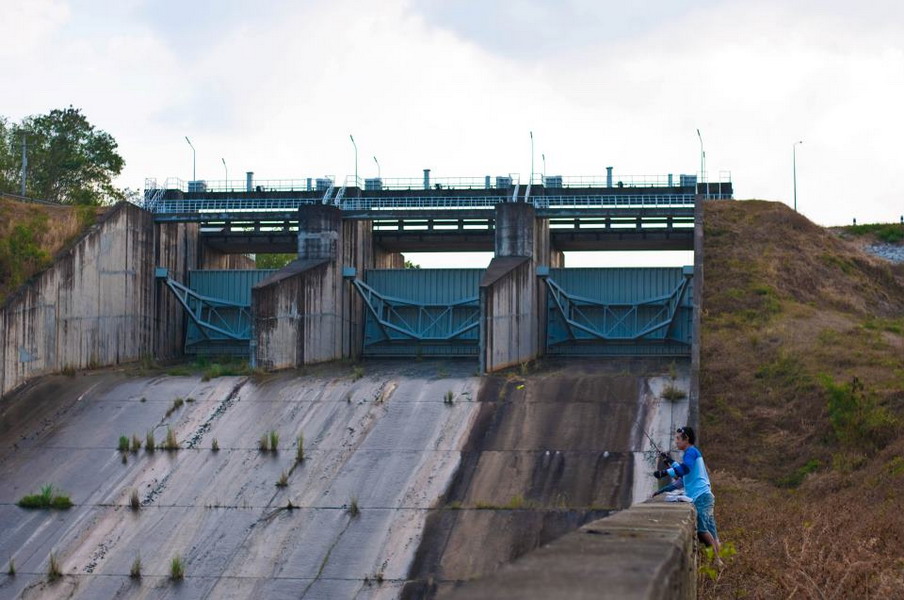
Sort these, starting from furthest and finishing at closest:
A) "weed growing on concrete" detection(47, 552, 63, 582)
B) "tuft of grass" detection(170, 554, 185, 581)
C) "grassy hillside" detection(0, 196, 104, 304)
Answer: "grassy hillside" detection(0, 196, 104, 304)
"weed growing on concrete" detection(47, 552, 63, 582)
"tuft of grass" detection(170, 554, 185, 581)

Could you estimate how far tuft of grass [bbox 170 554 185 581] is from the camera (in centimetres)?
2191

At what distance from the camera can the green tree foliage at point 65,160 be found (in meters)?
56.3

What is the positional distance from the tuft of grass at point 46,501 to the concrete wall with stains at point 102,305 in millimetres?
6085

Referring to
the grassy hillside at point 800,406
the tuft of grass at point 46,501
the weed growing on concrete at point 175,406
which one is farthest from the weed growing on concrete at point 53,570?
the grassy hillside at point 800,406

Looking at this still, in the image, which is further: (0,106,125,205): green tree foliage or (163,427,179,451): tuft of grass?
(0,106,125,205): green tree foliage

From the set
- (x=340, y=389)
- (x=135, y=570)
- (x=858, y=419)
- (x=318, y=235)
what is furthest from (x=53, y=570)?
(x=318, y=235)

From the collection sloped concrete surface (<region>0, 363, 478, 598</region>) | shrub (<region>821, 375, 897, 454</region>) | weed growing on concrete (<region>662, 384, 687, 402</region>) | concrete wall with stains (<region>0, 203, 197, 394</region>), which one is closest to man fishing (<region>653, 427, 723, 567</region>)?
sloped concrete surface (<region>0, 363, 478, 598</region>)

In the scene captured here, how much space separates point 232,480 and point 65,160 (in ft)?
114

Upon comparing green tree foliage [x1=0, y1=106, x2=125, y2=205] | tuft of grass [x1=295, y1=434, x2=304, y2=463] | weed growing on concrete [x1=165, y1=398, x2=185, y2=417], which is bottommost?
tuft of grass [x1=295, y1=434, x2=304, y2=463]

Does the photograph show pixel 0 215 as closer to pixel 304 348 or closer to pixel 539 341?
pixel 304 348

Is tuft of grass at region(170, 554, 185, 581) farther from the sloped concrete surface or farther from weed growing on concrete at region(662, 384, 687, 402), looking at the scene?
weed growing on concrete at region(662, 384, 687, 402)

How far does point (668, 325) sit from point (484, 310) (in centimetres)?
774

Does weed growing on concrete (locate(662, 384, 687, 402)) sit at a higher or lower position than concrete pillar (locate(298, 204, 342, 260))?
lower

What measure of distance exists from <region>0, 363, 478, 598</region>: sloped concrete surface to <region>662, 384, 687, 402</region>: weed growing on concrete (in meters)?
4.65
